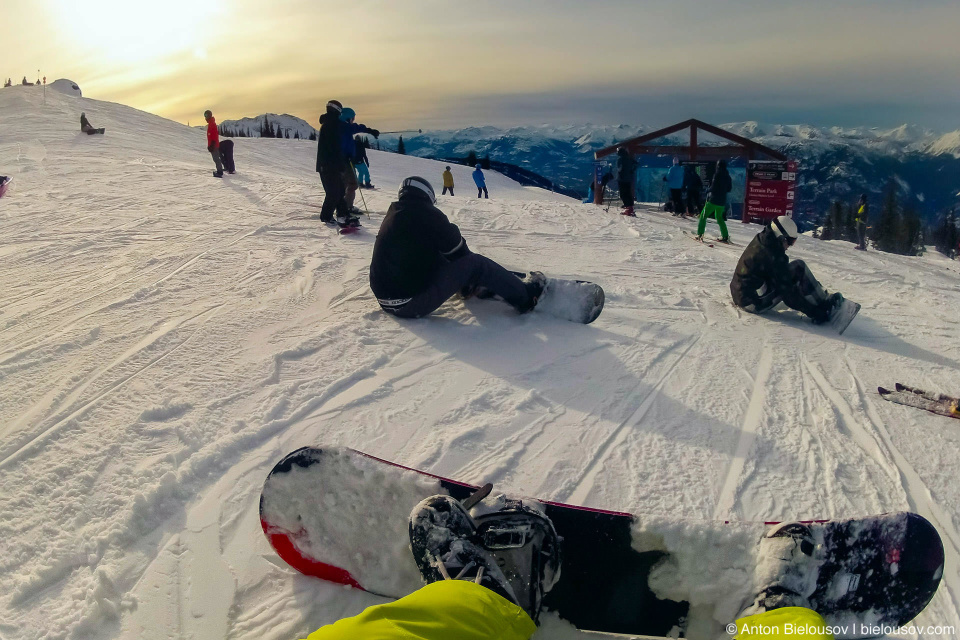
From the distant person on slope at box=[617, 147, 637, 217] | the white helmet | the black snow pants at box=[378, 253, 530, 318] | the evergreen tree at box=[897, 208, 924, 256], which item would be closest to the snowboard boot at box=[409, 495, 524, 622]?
the black snow pants at box=[378, 253, 530, 318]

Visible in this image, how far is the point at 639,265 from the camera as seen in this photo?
759cm

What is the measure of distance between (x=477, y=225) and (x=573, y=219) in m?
2.16

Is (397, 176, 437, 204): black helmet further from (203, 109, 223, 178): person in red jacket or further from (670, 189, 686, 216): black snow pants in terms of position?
(670, 189, 686, 216): black snow pants

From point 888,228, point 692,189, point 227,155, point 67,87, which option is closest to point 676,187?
point 692,189

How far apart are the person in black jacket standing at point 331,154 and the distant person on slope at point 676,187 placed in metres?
9.15

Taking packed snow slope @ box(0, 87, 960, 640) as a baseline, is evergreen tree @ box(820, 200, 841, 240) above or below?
below

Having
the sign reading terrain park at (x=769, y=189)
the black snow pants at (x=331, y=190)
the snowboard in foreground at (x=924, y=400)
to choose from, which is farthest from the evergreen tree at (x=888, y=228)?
the snowboard in foreground at (x=924, y=400)

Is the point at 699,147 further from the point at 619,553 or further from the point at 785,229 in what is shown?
the point at 619,553

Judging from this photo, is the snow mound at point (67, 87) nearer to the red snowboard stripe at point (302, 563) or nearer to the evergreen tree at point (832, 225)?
the red snowboard stripe at point (302, 563)

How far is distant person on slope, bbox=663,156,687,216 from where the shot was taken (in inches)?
566

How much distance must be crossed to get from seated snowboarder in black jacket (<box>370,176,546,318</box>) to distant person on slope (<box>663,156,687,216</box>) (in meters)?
11.0

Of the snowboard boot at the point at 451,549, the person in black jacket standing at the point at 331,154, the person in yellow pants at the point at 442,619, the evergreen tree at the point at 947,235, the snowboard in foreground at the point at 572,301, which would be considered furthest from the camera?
the evergreen tree at the point at 947,235

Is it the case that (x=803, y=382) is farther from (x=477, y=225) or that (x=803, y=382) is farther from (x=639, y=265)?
(x=477, y=225)

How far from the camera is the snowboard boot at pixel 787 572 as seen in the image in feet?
5.78
